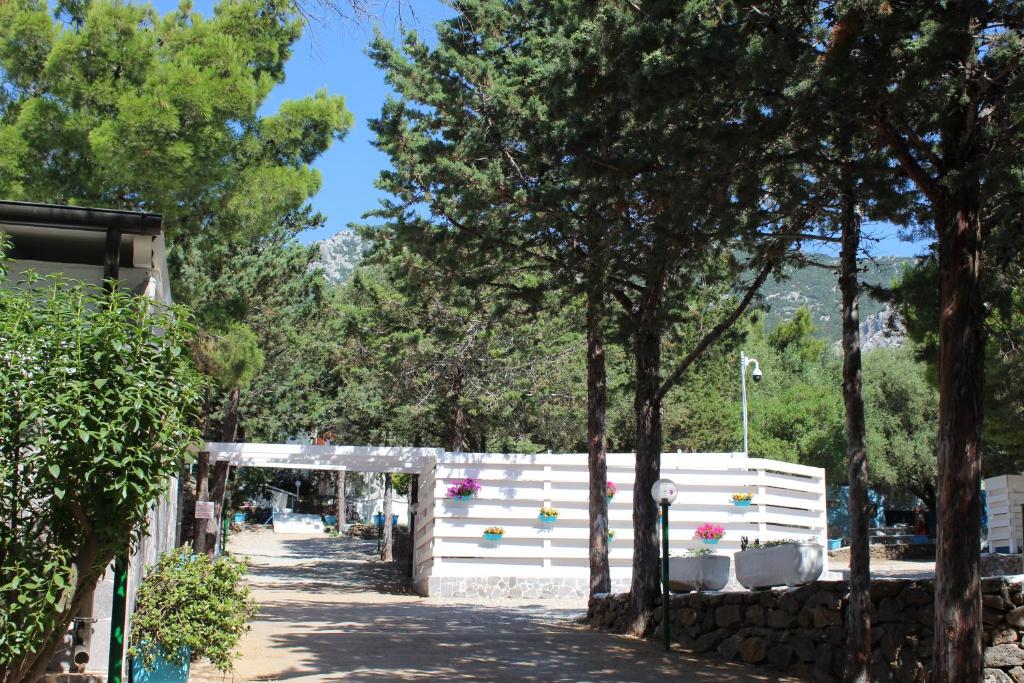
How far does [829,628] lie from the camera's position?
931cm

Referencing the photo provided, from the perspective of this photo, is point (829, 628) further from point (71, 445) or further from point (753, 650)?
point (71, 445)

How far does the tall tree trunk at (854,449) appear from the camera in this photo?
848cm

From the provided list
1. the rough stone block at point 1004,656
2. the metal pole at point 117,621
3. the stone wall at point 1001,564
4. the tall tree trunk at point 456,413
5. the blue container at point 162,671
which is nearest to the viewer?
the metal pole at point 117,621

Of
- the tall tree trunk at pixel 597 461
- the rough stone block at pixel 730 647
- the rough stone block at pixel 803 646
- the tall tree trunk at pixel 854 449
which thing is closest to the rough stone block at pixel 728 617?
the rough stone block at pixel 730 647

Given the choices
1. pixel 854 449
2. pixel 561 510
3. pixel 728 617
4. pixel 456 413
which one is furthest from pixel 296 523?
pixel 854 449

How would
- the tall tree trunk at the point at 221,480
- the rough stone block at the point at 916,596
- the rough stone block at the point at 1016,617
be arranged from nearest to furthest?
the rough stone block at the point at 1016,617, the rough stone block at the point at 916,596, the tall tree trunk at the point at 221,480

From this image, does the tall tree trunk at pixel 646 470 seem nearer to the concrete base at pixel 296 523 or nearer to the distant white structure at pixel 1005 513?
the distant white structure at pixel 1005 513

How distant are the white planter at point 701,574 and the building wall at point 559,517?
608 centimetres

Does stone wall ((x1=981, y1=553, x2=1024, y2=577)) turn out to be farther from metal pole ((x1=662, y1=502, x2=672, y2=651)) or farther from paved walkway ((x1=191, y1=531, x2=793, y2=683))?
metal pole ((x1=662, y1=502, x2=672, y2=651))

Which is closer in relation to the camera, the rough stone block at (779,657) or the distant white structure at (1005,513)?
the rough stone block at (779,657)

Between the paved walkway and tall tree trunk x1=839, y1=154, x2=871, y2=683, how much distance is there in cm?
96

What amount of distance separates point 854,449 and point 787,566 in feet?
5.82

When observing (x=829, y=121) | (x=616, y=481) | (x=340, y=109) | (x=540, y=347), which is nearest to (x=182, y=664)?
(x=829, y=121)

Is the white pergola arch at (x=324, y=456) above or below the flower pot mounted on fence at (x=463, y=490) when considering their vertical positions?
above
